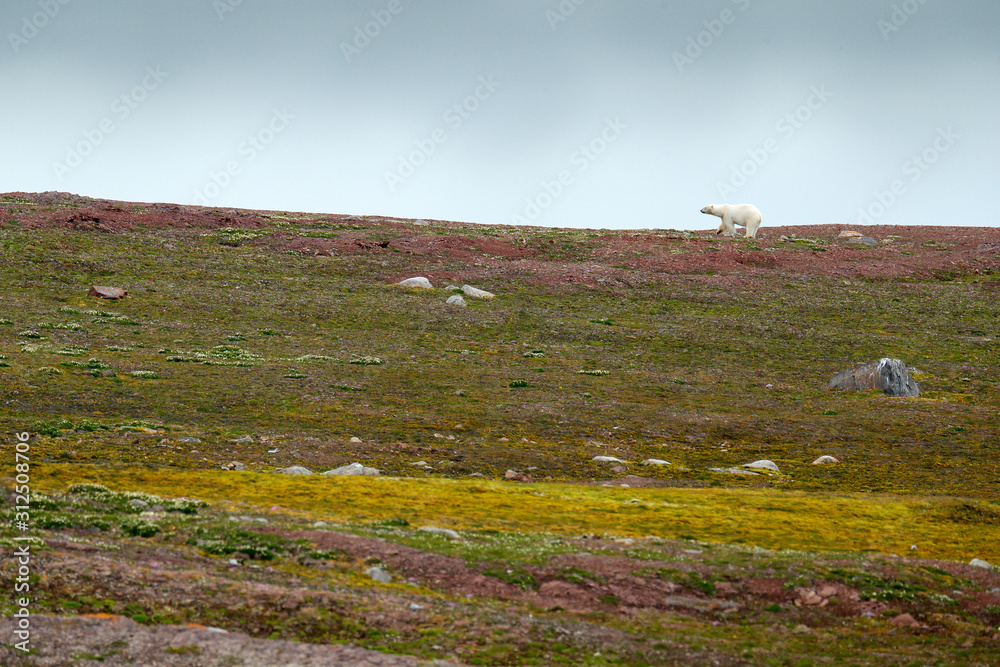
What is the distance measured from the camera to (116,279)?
174ft

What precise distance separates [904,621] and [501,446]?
1565 centimetres

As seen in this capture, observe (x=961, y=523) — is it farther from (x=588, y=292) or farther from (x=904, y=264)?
(x=904, y=264)

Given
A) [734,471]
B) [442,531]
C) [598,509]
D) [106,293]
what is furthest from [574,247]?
[442,531]

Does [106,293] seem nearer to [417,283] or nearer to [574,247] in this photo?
[417,283]

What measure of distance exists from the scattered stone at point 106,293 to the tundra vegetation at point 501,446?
808 mm

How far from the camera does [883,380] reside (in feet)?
130

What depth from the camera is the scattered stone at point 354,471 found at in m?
23.0

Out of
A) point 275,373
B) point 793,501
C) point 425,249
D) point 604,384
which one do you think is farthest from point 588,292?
point 793,501

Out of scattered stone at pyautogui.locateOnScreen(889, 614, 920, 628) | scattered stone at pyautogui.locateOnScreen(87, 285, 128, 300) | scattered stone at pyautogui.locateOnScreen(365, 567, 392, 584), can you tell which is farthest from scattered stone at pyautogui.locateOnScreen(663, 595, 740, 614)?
scattered stone at pyautogui.locateOnScreen(87, 285, 128, 300)

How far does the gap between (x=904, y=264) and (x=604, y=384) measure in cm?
4777

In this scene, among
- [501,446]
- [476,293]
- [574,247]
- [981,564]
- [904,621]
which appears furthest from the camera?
[574,247]

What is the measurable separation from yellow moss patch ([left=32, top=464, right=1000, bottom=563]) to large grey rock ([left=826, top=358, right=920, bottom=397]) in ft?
55.4

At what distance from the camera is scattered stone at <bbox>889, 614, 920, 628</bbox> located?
13.7 meters

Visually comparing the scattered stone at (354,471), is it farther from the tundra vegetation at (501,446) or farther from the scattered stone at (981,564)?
the scattered stone at (981,564)
